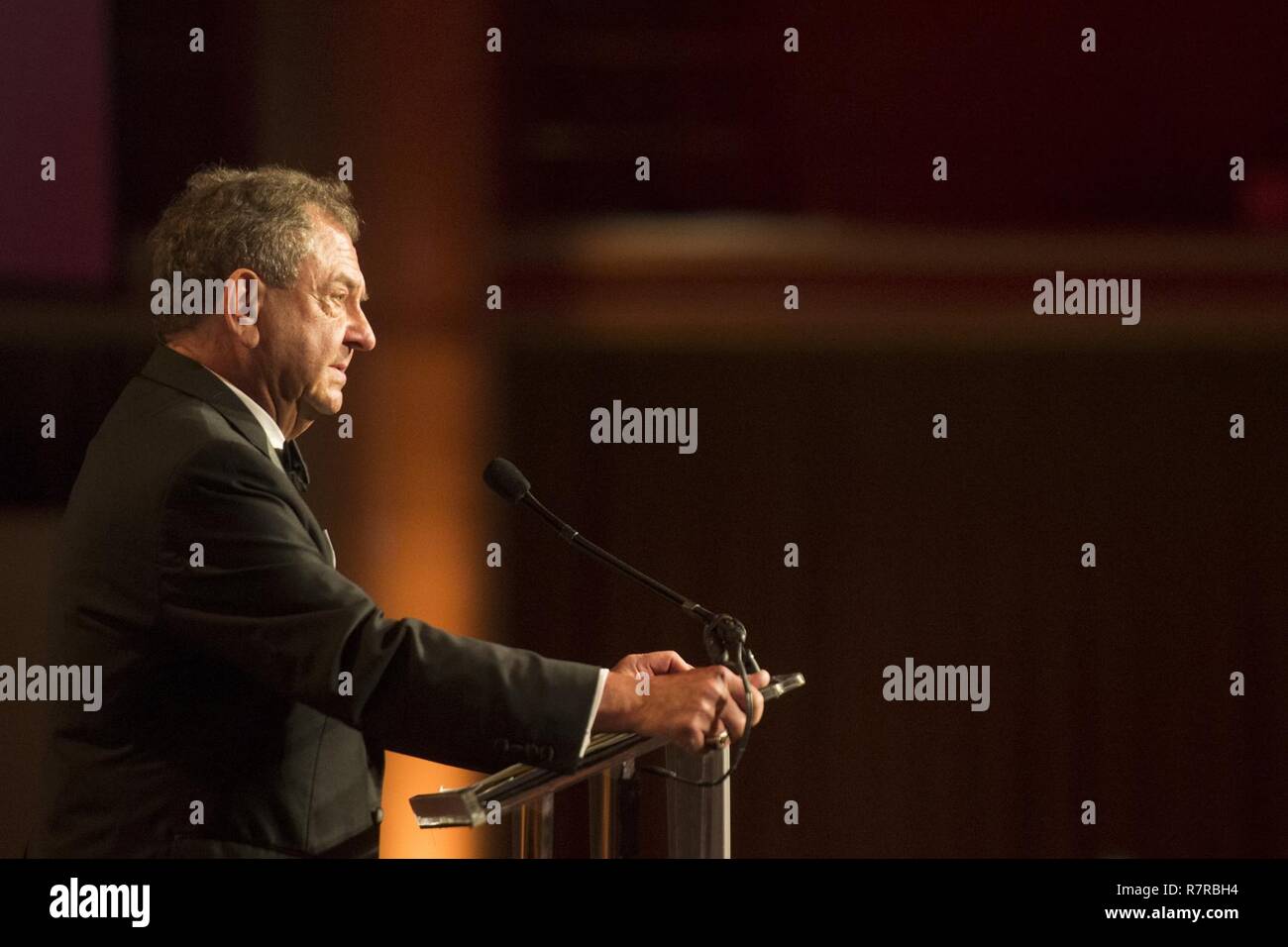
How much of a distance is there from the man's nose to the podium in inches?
27.5

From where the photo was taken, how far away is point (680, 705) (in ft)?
5.84

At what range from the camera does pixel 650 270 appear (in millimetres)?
3176

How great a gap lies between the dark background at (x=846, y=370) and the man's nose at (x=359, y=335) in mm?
975

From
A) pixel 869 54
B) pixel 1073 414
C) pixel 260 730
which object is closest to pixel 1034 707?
pixel 1073 414

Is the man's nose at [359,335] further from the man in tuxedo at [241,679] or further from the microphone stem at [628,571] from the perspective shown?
the microphone stem at [628,571]

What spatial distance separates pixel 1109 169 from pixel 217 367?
1.97m

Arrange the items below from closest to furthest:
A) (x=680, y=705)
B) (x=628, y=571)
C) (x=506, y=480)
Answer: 1. (x=680, y=705)
2. (x=628, y=571)
3. (x=506, y=480)

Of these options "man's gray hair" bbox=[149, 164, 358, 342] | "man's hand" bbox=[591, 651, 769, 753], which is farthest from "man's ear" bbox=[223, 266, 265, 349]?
"man's hand" bbox=[591, 651, 769, 753]

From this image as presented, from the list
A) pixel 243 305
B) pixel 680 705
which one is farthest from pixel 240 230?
pixel 680 705

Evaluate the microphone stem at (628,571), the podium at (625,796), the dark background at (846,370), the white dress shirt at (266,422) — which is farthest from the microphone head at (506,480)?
the dark background at (846,370)

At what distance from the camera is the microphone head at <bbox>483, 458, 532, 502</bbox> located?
6.65 feet

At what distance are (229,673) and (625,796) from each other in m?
0.51

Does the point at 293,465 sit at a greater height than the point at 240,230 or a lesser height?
lesser

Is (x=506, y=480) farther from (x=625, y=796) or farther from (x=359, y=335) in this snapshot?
(x=625, y=796)
